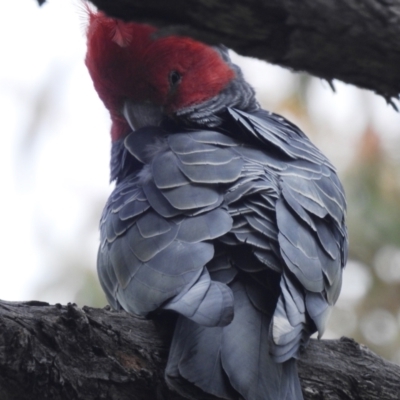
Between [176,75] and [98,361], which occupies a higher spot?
[176,75]

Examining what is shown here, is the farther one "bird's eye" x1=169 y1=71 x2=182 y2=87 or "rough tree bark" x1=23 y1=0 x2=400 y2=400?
"bird's eye" x1=169 y1=71 x2=182 y2=87

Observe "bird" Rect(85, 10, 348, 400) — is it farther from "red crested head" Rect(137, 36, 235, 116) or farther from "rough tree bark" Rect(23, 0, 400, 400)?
"rough tree bark" Rect(23, 0, 400, 400)

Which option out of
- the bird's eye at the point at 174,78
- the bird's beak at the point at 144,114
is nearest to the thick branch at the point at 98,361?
the bird's beak at the point at 144,114

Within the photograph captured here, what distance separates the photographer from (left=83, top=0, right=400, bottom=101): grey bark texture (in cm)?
145

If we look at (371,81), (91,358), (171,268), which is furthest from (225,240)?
(371,81)

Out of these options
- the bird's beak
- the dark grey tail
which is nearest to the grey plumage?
the dark grey tail

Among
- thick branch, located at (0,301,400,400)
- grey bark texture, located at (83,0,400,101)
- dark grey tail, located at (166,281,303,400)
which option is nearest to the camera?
grey bark texture, located at (83,0,400,101)

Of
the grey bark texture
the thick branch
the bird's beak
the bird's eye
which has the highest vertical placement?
the grey bark texture

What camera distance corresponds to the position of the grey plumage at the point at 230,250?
266cm

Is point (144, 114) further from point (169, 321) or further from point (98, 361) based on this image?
point (98, 361)

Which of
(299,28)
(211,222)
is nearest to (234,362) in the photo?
(211,222)

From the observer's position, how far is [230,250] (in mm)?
2973

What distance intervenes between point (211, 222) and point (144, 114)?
1.46 meters

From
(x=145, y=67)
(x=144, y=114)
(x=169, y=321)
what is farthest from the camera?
(x=144, y=114)
